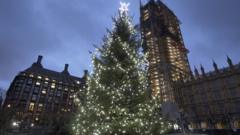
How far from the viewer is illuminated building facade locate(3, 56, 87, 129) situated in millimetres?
66938

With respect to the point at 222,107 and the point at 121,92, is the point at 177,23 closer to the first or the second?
the point at 222,107

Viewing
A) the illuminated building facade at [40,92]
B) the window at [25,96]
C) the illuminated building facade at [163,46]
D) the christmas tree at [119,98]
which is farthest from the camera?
the illuminated building facade at [163,46]

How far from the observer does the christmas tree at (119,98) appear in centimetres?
798

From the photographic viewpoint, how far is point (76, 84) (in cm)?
8631

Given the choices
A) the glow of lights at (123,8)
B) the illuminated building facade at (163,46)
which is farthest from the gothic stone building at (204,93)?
the glow of lights at (123,8)

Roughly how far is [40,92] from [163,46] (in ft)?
222

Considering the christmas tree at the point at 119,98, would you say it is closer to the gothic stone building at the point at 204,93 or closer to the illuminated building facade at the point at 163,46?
the gothic stone building at the point at 204,93

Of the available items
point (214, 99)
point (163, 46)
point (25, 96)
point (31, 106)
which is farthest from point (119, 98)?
point (163, 46)

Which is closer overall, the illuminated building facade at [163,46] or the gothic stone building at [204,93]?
the gothic stone building at [204,93]

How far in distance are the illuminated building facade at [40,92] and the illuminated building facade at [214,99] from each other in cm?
4328

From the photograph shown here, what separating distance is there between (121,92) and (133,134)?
2.06 meters

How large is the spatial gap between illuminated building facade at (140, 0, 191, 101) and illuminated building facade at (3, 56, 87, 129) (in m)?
41.0

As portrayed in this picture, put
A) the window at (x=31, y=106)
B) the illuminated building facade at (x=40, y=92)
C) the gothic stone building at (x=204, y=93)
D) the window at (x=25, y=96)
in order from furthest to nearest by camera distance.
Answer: the window at (x=25, y=96), the window at (x=31, y=106), the illuminated building facade at (x=40, y=92), the gothic stone building at (x=204, y=93)

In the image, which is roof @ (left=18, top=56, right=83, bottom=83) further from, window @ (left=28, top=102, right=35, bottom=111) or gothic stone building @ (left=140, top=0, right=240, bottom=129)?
gothic stone building @ (left=140, top=0, right=240, bottom=129)
